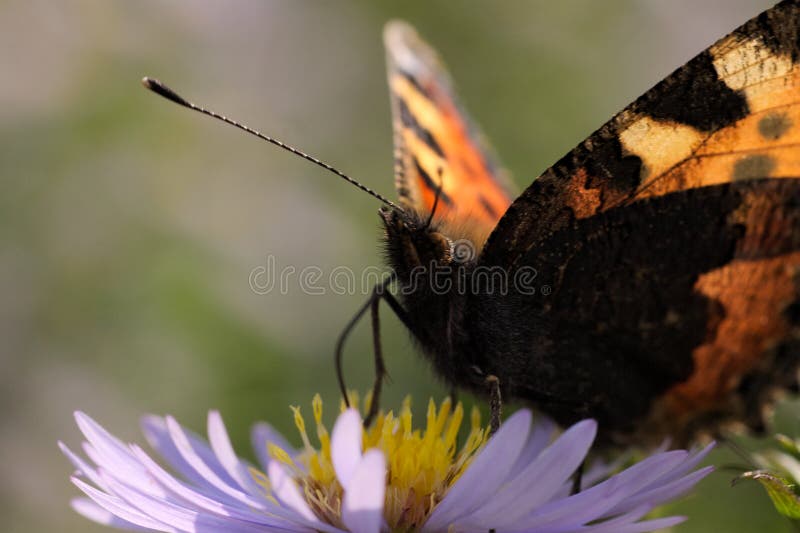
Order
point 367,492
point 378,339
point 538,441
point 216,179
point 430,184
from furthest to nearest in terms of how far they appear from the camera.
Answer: point 216,179
point 430,184
point 538,441
point 378,339
point 367,492

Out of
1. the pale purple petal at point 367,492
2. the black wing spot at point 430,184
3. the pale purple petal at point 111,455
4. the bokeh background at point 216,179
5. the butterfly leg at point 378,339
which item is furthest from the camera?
the bokeh background at point 216,179

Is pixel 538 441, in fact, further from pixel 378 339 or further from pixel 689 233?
pixel 689 233

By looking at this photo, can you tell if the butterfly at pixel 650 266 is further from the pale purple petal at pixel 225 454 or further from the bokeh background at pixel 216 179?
the bokeh background at pixel 216 179

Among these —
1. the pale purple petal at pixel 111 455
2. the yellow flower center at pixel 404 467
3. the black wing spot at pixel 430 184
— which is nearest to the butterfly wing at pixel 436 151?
the black wing spot at pixel 430 184

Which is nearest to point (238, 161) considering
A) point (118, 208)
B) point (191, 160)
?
point (191, 160)

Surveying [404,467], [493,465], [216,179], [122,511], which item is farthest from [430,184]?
[216,179]

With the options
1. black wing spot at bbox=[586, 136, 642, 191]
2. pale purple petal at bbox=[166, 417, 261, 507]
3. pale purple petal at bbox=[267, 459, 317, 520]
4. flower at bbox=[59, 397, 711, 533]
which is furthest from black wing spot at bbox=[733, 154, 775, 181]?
pale purple petal at bbox=[166, 417, 261, 507]

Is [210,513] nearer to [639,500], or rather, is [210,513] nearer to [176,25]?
[639,500]
